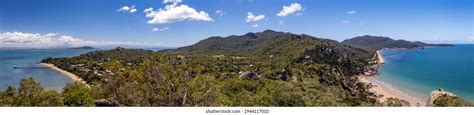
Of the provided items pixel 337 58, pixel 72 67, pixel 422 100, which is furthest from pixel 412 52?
pixel 72 67

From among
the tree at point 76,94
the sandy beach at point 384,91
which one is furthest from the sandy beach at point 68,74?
the sandy beach at point 384,91

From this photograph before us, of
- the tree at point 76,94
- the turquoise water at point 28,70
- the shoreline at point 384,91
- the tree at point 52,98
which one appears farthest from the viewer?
the shoreline at point 384,91

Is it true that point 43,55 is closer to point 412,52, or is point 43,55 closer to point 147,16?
point 147,16

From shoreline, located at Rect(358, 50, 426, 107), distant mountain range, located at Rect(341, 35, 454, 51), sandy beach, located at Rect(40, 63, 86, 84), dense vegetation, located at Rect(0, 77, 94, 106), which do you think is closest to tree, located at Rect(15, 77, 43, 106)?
dense vegetation, located at Rect(0, 77, 94, 106)

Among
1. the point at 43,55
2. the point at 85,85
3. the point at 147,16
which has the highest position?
the point at 147,16

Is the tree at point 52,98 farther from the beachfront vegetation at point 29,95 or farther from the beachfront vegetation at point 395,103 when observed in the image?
the beachfront vegetation at point 395,103

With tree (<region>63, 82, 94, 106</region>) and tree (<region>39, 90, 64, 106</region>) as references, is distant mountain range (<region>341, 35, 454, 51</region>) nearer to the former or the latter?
tree (<region>63, 82, 94, 106</region>)
